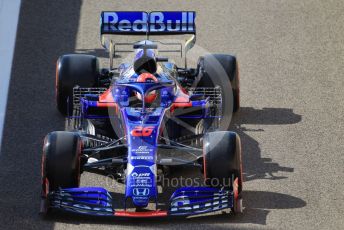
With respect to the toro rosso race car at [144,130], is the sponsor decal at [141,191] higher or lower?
lower

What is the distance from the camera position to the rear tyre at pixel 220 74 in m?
13.8

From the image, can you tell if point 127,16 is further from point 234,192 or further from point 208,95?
point 234,192

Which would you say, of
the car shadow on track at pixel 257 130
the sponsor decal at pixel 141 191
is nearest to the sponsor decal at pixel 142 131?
the sponsor decal at pixel 141 191

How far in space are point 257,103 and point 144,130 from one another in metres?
3.15

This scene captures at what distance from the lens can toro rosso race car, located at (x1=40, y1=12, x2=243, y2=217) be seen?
11.2 m

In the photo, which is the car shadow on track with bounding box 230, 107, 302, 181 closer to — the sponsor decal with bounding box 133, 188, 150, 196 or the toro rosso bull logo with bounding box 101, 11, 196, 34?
the toro rosso bull logo with bounding box 101, 11, 196, 34

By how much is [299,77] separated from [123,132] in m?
3.87

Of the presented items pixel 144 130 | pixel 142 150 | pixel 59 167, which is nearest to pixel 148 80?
pixel 144 130

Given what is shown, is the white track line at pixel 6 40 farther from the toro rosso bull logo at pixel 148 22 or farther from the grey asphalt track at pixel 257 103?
the toro rosso bull logo at pixel 148 22

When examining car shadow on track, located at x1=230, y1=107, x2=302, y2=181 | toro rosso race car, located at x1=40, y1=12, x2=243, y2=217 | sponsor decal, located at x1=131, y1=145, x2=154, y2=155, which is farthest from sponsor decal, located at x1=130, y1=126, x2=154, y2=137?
car shadow on track, located at x1=230, y1=107, x2=302, y2=181

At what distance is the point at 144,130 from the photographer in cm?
1178

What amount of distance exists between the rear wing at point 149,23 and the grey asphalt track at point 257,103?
4.59ft

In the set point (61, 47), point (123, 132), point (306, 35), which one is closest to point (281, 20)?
point (306, 35)

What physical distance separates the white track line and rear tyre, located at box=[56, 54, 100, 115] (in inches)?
36.1
